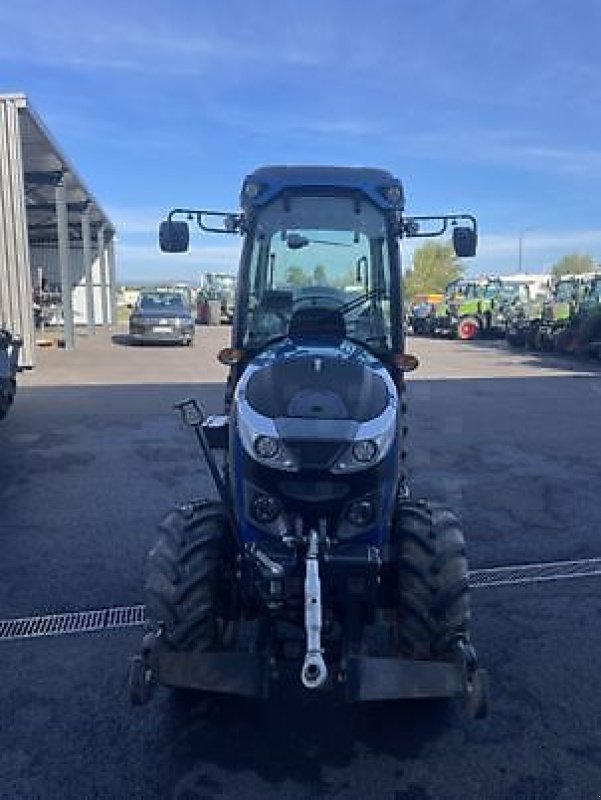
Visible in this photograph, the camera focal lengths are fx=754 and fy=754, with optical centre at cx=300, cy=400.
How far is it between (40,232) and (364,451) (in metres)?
33.1

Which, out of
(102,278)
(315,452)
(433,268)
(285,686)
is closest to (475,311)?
(102,278)

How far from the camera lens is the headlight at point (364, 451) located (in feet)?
9.87

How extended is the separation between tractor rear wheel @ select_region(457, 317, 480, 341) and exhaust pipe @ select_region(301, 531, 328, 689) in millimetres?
27148

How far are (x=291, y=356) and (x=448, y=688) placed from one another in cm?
155

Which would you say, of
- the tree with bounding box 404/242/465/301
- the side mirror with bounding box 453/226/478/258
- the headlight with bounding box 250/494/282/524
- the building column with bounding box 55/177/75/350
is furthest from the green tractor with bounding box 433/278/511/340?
the tree with bounding box 404/242/465/301

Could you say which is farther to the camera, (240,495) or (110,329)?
(110,329)

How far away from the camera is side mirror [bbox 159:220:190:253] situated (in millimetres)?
4746

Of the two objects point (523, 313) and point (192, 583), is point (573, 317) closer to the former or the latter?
point (523, 313)

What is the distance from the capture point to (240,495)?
320 cm

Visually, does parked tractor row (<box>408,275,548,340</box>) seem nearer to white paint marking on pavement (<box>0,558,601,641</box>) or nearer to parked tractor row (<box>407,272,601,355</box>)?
parked tractor row (<box>407,272,601,355</box>)

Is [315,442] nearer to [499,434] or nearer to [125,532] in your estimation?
[125,532]

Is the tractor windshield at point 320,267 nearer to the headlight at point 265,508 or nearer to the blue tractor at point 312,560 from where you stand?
the blue tractor at point 312,560

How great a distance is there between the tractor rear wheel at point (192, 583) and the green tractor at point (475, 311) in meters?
26.8

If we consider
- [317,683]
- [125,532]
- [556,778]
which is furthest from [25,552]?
[556,778]
